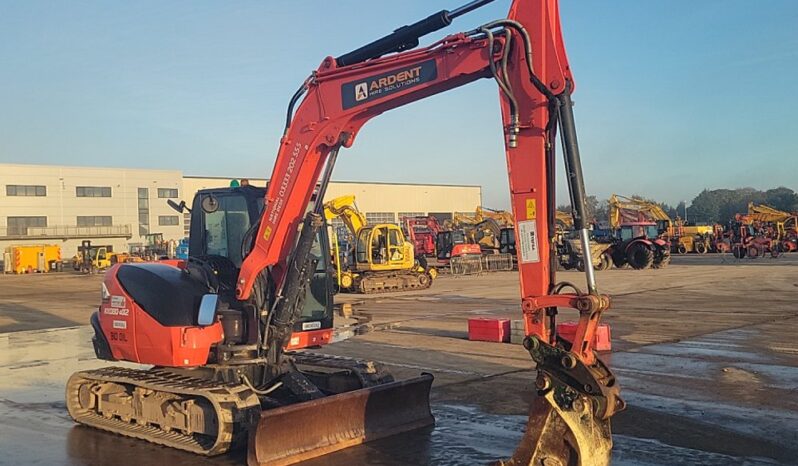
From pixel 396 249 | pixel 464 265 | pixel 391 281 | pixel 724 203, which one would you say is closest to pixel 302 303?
pixel 391 281

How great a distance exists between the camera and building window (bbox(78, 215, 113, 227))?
7956 cm

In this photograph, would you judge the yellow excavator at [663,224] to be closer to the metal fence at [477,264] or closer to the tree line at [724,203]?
the metal fence at [477,264]

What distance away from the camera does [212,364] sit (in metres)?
7.89

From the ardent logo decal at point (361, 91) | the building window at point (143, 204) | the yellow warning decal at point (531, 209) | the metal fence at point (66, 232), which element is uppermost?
the building window at point (143, 204)

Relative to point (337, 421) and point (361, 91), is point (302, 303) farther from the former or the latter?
point (361, 91)

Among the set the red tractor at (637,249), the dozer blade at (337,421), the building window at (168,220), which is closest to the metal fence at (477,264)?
the red tractor at (637,249)

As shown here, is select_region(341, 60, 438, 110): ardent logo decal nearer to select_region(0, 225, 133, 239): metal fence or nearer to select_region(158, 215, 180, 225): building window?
select_region(0, 225, 133, 239): metal fence

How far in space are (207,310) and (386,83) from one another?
2.96 m

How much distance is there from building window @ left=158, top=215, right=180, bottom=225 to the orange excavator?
255 feet

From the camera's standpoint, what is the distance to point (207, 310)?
25.7 feet

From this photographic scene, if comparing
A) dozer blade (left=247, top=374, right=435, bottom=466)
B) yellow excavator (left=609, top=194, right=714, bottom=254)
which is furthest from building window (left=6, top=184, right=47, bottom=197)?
dozer blade (left=247, top=374, right=435, bottom=466)

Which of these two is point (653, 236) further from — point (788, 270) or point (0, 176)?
point (0, 176)

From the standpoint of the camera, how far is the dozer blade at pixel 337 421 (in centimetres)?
683

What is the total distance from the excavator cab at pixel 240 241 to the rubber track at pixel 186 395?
1.06 metres
